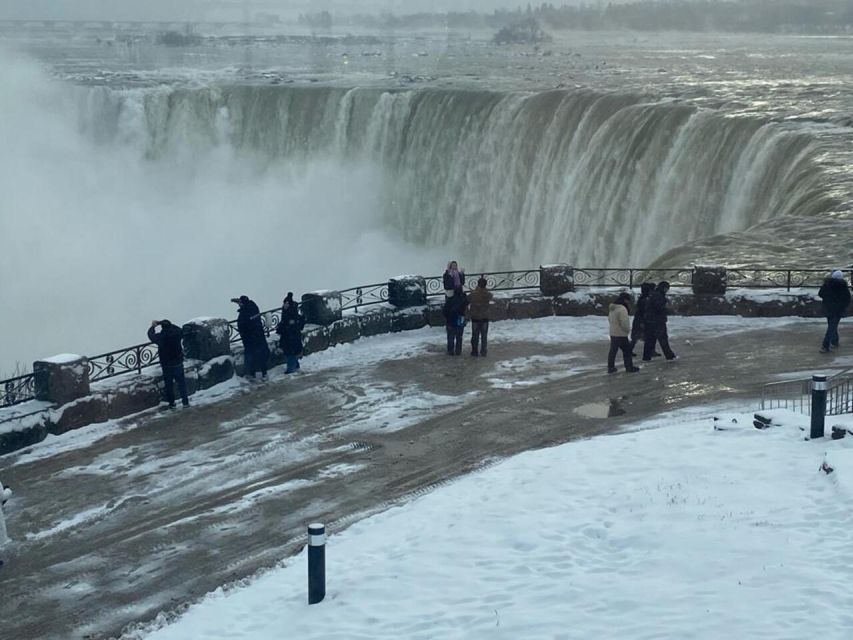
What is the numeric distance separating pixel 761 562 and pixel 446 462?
15.1ft

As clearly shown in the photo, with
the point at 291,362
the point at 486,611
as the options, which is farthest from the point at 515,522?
the point at 291,362

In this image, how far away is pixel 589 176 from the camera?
33.2 metres

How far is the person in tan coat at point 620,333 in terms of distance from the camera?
1573 centimetres

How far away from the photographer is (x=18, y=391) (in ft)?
48.1

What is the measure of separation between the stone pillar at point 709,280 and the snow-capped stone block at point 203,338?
7655mm

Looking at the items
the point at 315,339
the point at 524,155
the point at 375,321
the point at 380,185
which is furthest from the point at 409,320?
the point at 380,185

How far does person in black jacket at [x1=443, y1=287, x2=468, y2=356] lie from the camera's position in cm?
1723

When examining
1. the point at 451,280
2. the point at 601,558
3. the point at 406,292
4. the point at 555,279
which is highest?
the point at 451,280

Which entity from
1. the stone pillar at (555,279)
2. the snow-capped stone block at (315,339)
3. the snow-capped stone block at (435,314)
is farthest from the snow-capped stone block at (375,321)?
the stone pillar at (555,279)

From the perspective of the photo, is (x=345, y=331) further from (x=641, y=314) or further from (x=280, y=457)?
(x=280, y=457)

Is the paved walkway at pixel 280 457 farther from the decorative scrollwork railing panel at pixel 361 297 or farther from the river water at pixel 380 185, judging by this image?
the river water at pixel 380 185

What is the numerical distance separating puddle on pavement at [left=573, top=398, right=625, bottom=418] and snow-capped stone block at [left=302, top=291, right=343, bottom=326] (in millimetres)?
4884

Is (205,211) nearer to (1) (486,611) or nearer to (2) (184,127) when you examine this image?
(2) (184,127)

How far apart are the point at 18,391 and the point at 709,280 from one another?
34.7 feet
